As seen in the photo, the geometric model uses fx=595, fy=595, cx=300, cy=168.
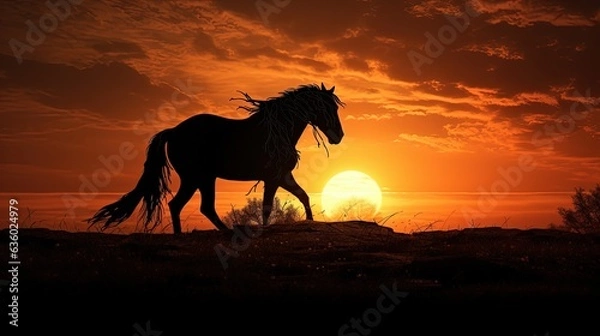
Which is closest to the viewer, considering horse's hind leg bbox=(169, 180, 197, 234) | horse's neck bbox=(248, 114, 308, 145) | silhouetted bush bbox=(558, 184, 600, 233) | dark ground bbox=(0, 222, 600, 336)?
dark ground bbox=(0, 222, 600, 336)

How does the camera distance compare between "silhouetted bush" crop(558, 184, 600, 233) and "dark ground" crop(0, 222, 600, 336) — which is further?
"silhouetted bush" crop(558, 184, 600, 233)

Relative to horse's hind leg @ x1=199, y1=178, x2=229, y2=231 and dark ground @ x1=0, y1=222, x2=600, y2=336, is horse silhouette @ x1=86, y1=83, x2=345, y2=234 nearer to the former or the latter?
horse's hind leg @ x1=199, y1=178, x2=229, y2=231

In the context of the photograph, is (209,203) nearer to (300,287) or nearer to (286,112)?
(286,112)

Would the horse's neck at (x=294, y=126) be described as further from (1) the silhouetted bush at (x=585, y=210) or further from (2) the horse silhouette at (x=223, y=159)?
(1) the silhouetted bush at (x=585, y=210)

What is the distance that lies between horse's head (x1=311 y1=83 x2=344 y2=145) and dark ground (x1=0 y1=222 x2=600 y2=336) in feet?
12.2

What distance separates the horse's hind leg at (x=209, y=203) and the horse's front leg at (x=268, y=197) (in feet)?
3.47

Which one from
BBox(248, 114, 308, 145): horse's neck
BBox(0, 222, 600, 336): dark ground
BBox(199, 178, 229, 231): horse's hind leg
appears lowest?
BBox(0, 222, 600, 336): dark ground

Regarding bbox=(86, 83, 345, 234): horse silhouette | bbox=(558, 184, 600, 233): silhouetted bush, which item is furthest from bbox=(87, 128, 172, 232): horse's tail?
bbox=(558, 184, 600, 233): silhouetted bush

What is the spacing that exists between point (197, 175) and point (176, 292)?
6935 mm

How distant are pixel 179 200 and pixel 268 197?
2275mm

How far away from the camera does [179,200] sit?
15195 millimetres

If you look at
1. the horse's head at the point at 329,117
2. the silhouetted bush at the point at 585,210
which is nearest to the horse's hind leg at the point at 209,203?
the horse's head at the point at 329,117

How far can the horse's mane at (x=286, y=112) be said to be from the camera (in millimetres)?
15156

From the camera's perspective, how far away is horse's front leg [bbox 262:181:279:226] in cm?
1519
